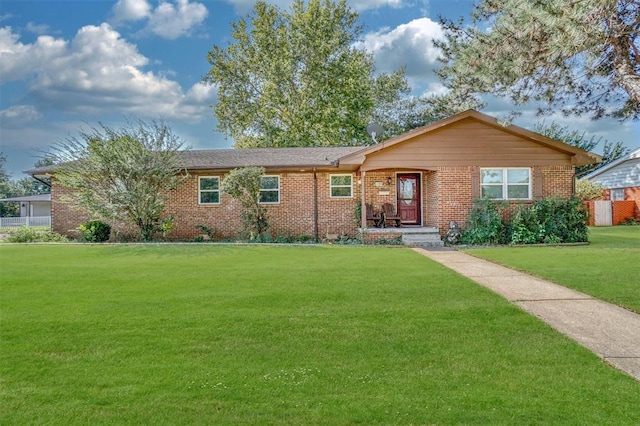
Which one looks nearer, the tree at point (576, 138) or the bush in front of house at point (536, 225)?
the bush in front of house at point (536, 225)

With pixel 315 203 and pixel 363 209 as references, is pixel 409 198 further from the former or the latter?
pixel 315 203

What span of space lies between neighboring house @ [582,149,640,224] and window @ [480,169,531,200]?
44.0ft

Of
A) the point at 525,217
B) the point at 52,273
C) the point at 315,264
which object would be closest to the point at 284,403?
the point at 315,264

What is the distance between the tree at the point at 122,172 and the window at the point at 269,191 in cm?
311

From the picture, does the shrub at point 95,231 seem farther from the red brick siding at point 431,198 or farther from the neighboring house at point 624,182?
the neighboring house at point 624,182

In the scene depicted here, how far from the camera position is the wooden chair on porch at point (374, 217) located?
1707 cm

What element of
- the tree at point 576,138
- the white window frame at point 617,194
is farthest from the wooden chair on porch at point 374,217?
the tree at point 576,138

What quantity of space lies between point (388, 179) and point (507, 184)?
14.3 feet

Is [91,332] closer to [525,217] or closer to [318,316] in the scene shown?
[318,316]

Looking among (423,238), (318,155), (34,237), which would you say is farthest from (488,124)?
(34,237)

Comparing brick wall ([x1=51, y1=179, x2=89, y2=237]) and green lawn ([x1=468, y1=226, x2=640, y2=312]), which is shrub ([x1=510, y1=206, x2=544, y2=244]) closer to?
green lawn ([x1=468, y1=226, x2=640, y2=312])

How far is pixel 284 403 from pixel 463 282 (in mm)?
5272

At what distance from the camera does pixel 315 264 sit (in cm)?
1009

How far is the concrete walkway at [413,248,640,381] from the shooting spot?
14.3 feet
